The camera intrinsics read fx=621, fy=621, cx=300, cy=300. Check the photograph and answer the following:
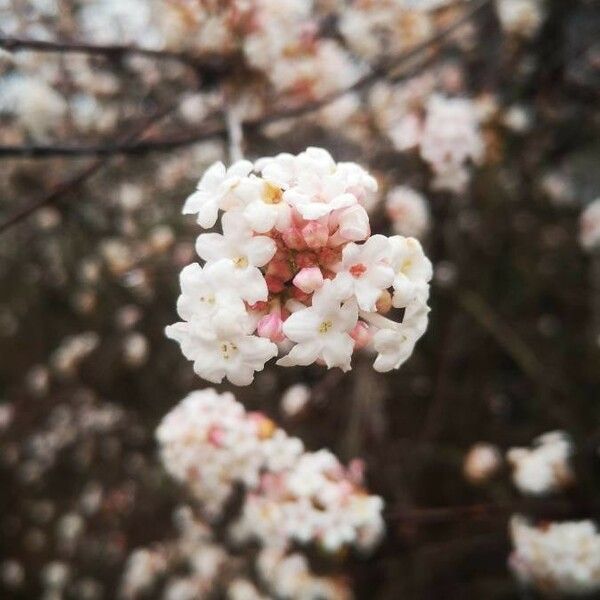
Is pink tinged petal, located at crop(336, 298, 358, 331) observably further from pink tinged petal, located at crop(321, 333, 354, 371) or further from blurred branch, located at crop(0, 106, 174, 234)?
blurred branch, located at crop(0, 106, 174, 234)

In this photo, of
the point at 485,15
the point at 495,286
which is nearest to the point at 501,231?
the point at 495,286

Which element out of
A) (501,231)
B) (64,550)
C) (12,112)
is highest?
(12,112)

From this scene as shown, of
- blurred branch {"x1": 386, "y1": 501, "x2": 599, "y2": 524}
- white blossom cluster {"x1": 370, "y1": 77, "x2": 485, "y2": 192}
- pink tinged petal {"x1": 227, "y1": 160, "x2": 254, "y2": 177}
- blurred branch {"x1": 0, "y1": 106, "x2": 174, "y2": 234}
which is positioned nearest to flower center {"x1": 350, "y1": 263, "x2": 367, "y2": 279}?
pink tinged petal {"x1": 227, "y1": 160, "x2": 254, "y2": 177}

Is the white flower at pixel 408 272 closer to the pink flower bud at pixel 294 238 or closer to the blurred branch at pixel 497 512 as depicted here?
the pink flower bud at pixel 294 238

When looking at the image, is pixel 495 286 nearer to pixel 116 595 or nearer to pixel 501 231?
pixel 501 231

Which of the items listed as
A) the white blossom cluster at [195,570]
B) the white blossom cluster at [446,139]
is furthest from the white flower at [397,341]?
the white blossom cluster at [195,570]

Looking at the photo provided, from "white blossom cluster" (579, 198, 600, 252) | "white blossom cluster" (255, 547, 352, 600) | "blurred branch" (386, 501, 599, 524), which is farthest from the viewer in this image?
"white blossom cluster" (579, 198, 600, 252)
